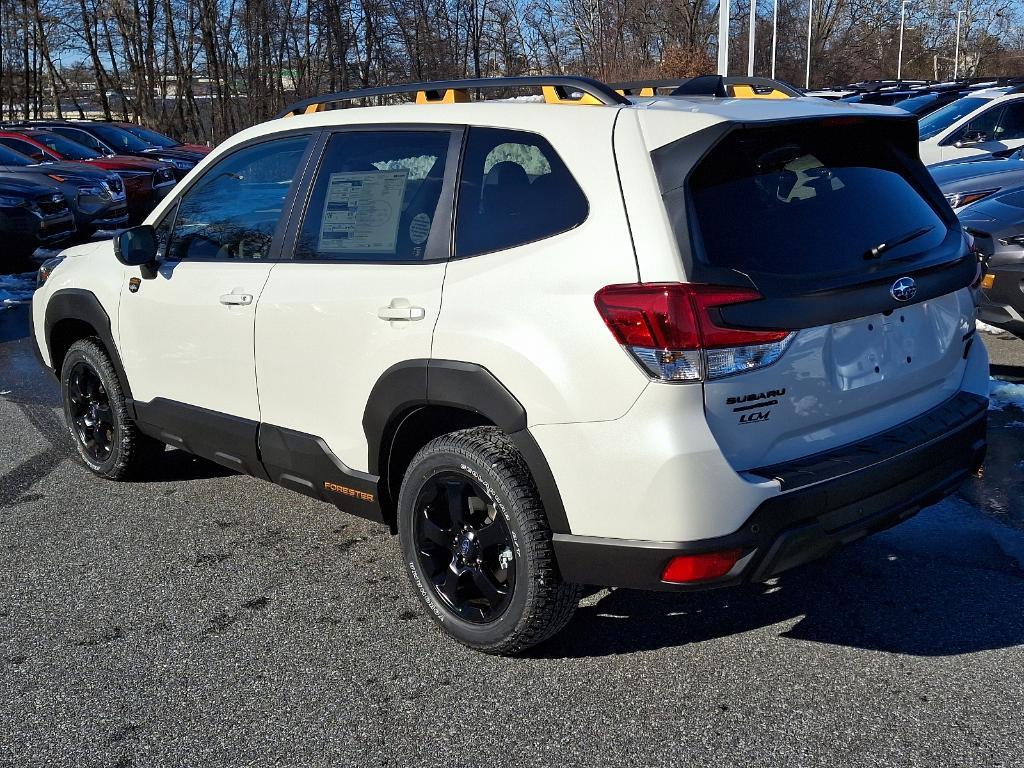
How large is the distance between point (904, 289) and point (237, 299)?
2482 millimetres

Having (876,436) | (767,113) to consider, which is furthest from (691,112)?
(876,436)

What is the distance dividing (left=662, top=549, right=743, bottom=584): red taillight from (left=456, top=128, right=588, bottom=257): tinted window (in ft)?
3.37

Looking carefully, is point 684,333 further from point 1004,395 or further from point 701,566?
point 1004,395

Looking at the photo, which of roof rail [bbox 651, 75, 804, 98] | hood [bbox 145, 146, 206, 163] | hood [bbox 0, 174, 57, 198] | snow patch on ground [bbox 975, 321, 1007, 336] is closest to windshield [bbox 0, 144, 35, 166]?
hood [bbox 0, 174, 57, 198]

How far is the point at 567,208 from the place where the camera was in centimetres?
320

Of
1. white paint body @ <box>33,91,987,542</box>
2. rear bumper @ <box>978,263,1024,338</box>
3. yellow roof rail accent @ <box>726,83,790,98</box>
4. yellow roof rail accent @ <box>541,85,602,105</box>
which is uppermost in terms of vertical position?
yellow roof rail accent @ <box>541,85,602,105</box>

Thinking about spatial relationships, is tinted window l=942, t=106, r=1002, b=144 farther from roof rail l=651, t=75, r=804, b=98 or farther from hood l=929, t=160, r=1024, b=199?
A: roof rail l=651, t=75, r=804, b=98

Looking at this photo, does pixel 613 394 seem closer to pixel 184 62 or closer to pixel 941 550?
pixel 941 550

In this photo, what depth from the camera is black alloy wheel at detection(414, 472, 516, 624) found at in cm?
345

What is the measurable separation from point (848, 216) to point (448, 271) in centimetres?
128

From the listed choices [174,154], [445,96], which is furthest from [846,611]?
[174,154]

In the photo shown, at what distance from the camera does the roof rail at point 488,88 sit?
11.2ft

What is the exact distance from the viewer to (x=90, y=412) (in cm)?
551

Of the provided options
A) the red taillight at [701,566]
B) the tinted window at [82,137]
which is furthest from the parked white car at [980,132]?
the tinted window at [82,137]
